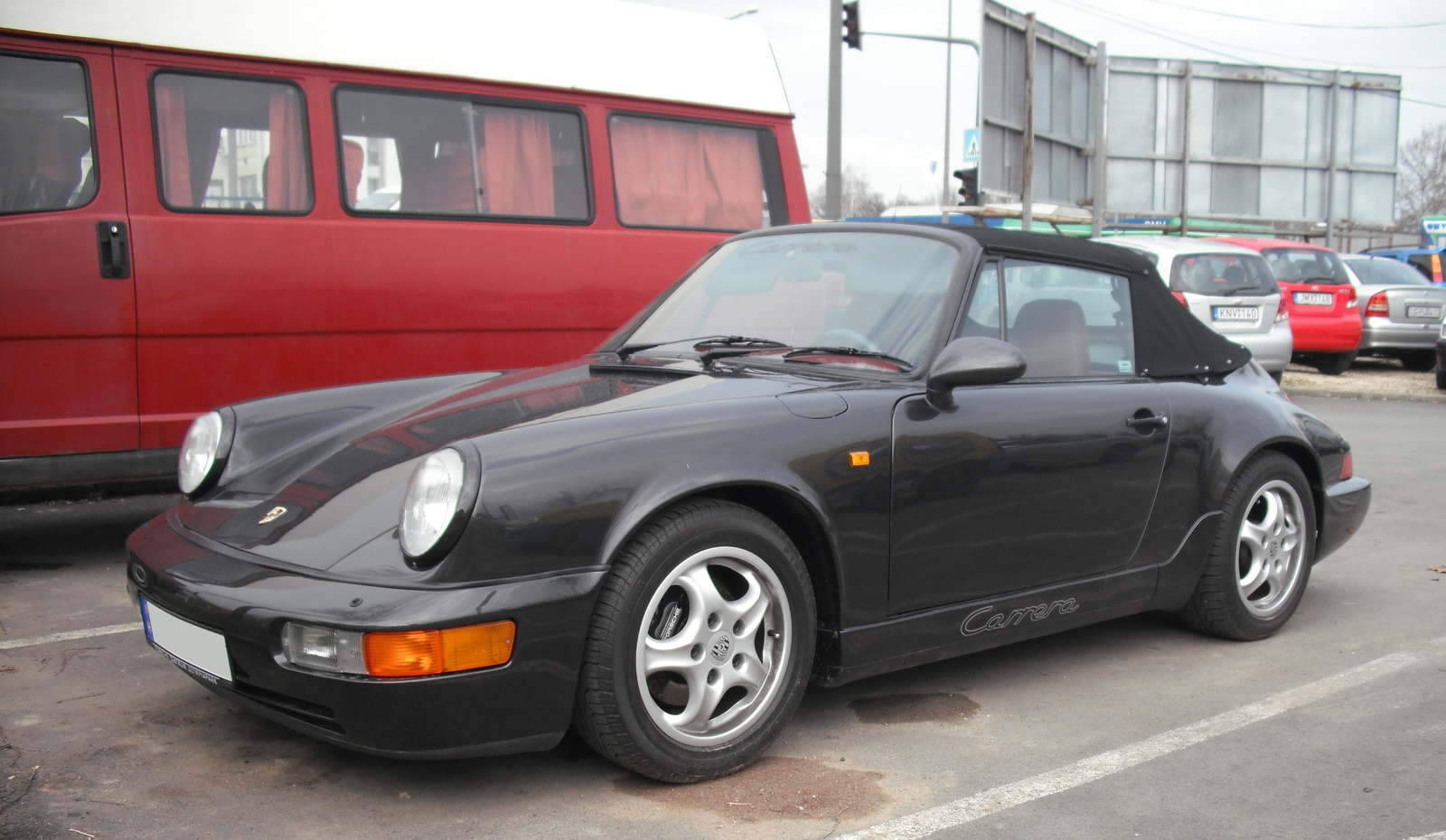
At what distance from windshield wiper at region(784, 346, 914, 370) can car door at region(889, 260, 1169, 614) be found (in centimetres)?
19

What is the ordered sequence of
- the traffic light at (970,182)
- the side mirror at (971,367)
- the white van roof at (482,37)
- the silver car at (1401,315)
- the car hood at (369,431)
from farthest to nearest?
the traffic light at (970,182) < the silver car at (1401,315) < the white van roof at (482,37) < the side mirror at (971,367) < the car hood at (369,431)

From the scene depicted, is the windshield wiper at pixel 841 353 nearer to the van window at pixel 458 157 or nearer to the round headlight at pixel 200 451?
the round headlight at pixel 200 451

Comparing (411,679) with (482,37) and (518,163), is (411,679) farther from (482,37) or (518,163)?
(482,37)

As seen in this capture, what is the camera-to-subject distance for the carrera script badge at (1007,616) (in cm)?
343

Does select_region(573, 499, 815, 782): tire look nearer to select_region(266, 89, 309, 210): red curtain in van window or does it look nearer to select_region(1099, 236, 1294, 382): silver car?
select_region(266, 89, 309, 210): red curtain in van window

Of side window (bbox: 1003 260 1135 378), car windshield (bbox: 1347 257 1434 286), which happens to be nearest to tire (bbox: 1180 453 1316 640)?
side window (bbox: 1003 260 1135 378)

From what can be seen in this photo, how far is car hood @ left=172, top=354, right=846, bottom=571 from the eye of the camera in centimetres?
288

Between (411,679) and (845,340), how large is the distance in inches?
66.1

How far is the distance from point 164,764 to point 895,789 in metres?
1.80

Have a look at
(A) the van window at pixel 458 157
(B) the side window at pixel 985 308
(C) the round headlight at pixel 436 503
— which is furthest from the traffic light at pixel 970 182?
(C) the round headlight at pixel 436 503

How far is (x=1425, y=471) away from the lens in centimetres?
802

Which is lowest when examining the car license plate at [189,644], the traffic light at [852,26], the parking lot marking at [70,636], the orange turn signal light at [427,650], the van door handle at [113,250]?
the parking lot marking at [70,636]

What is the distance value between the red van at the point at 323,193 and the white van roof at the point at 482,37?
0.01 metres

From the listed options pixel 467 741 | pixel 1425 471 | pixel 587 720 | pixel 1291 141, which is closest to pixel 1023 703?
pixel 587 720
